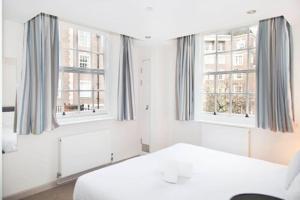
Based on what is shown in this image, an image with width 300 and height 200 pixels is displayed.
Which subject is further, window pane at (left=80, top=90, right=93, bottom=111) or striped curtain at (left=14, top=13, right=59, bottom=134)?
window pane at (left=80, top=90, right=93, bottom=111)

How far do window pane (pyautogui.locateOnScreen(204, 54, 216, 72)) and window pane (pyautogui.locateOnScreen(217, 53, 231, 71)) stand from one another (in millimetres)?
88

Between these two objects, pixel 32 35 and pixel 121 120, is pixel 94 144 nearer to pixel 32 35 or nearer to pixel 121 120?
pixel 121 120

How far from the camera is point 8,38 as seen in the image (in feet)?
8.22

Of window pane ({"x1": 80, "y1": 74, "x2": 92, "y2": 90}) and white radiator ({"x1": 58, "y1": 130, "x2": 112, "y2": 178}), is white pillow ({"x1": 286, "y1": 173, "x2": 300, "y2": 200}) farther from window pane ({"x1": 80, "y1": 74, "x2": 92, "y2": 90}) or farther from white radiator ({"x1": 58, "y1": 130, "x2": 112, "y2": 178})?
window pane ({"x1": 80, "y1": 74, "x2": 92, "y2": 90})

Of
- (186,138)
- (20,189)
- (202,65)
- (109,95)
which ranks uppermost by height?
(202,65)

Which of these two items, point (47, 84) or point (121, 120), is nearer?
point (47, 84)

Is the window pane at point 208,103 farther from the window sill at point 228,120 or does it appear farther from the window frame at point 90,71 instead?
the window frame at point 90,71

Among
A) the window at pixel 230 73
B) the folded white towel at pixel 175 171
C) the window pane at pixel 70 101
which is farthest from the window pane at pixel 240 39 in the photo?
the window pane at pixel 70 101

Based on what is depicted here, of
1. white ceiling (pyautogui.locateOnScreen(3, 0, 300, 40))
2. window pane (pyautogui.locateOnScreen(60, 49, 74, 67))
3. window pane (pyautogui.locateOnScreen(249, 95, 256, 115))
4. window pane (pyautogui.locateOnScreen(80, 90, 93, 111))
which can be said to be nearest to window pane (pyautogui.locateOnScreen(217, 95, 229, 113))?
window pane (pyautogui.locateOnScreen(249, 95, 256, 115))

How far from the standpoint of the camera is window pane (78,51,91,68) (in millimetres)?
3375

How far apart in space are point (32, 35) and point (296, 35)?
335 cm

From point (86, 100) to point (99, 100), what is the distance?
265 mm

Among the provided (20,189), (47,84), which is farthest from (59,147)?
(47,84)

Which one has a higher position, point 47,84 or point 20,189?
point 47,84
